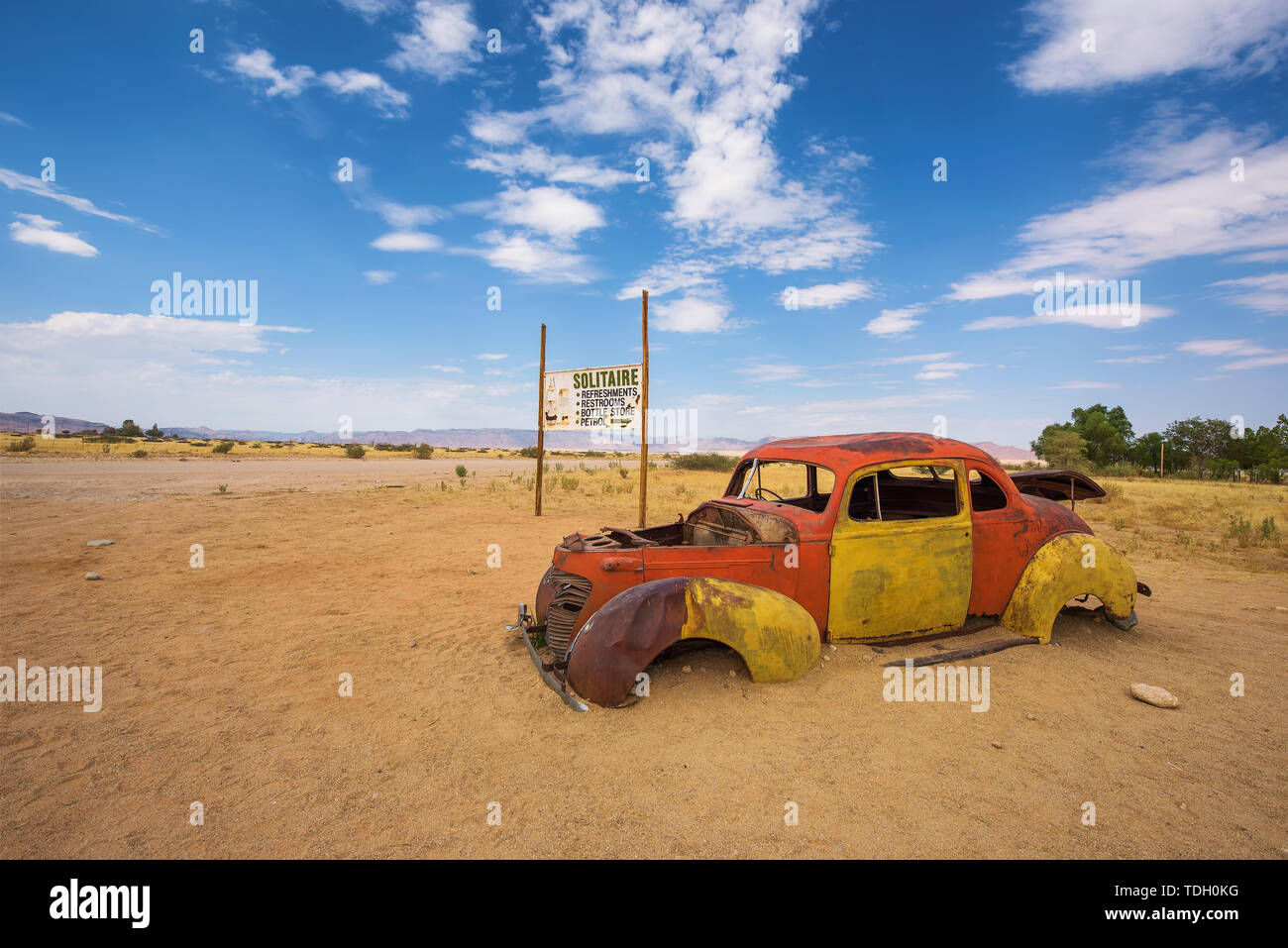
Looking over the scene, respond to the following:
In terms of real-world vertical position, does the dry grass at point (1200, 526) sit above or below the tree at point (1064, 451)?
below

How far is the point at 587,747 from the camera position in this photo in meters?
3.43

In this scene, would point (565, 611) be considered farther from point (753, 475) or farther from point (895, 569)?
point (895, 569)

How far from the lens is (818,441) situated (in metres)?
5.06

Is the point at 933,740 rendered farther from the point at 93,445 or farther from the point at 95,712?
the point at 93,445

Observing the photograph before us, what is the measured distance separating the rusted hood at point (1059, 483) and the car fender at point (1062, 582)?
0.71 meters

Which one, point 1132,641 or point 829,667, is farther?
point 1132,641

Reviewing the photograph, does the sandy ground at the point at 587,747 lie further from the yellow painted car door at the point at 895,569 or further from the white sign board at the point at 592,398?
the white sign board at the point at 592,398

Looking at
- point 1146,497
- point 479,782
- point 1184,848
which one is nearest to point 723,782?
point 479,782

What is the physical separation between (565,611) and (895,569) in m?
2.58

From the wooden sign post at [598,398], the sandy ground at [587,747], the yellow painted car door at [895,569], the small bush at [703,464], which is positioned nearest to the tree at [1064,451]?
the small bush at [703,464]

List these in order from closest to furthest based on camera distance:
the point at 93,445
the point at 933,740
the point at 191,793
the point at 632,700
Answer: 1. the point at 191,793
2. the point at 933,740
3. the point at 632,700
4. the point at 93,445

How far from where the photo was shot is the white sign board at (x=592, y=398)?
1130cm

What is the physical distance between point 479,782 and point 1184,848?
11.2 ft

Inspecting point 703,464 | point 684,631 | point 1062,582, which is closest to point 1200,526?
point 1062,582
